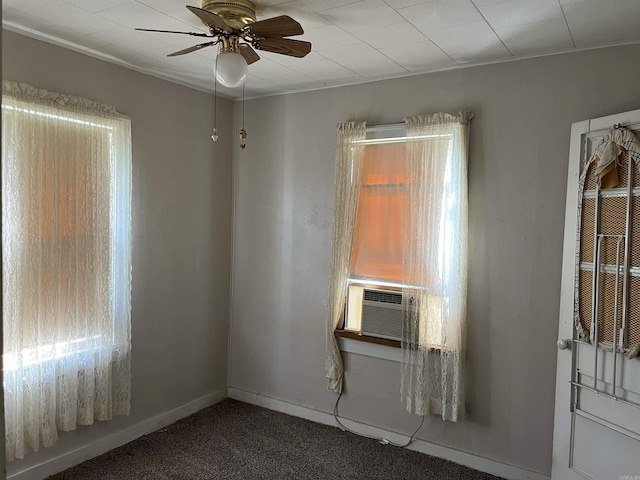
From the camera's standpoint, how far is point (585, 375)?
8.80ft

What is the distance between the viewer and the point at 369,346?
358cm

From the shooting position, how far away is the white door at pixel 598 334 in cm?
247

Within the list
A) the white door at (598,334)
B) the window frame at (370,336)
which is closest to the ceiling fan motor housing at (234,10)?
the window frame at (370,336)

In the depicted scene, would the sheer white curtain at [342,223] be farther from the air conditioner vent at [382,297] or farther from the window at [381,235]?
the air conditioner vent at [382,297]

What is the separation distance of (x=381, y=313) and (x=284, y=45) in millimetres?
1942

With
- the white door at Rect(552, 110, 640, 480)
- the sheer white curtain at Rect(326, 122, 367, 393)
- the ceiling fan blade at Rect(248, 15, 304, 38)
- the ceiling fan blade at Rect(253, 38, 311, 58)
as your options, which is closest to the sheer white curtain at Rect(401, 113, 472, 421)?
the sheer white curtain at Rect(326, 122, 367, 393)

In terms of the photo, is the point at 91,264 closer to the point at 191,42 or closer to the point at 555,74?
the point at 191,42

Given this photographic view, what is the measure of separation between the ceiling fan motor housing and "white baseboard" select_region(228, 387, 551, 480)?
2.81 m

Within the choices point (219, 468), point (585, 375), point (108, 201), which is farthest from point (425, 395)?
point (108, 201)

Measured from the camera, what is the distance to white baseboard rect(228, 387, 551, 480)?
309 cm

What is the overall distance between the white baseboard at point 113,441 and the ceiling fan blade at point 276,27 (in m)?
2.73

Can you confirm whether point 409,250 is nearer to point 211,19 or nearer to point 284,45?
point 284,45

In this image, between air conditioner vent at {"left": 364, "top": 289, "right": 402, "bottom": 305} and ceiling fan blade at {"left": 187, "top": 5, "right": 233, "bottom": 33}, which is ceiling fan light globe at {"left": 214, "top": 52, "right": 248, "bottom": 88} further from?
air conditioner vent at {"left": 364, "top": 289, "right": 402, "bottom": 305}

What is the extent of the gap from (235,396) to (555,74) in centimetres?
343
